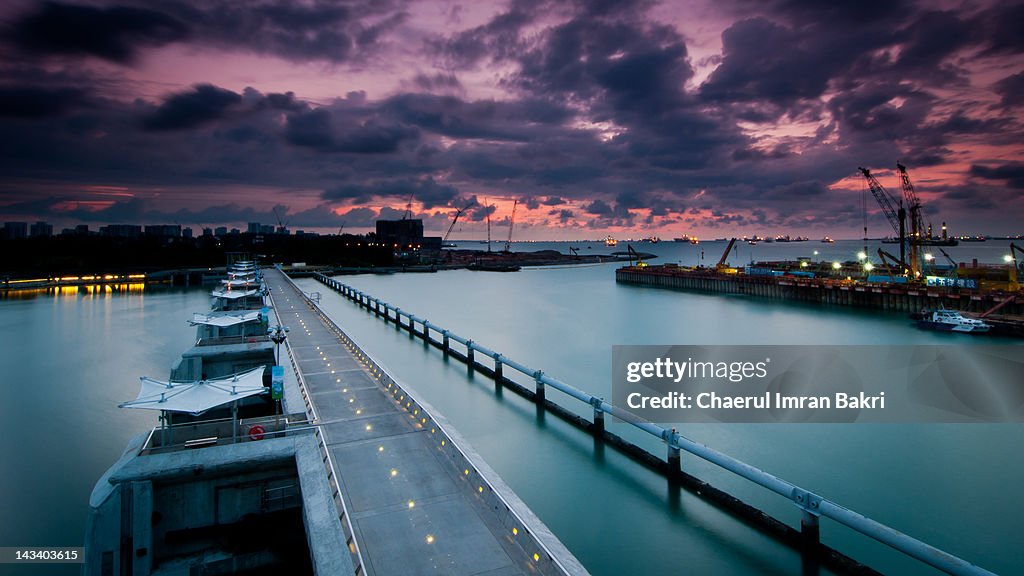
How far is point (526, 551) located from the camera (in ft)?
33.0

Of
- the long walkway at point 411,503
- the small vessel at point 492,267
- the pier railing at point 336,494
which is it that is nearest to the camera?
the pier railing at point 336,494

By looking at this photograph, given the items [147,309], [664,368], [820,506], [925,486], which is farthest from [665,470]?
[147,309]

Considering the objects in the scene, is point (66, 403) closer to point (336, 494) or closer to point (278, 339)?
point (278, 339)

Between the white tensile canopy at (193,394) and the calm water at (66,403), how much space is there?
18.3 feet

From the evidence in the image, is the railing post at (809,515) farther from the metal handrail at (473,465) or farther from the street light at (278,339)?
the street light at (278,339)

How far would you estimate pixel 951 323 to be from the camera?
4991cm

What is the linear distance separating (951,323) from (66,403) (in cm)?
7400

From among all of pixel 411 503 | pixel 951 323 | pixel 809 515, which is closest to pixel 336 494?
pixel 411 503

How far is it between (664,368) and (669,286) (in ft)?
248

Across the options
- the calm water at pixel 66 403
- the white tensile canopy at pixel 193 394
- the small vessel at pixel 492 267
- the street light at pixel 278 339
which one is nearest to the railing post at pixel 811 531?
the white tensile canopy at pixel 193 394

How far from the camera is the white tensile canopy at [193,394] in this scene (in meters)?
14.2

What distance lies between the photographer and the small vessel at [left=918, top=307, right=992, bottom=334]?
1912 inches

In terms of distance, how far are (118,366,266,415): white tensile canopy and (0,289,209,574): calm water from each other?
5573mm

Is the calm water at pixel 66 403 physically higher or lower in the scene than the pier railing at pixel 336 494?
lower
